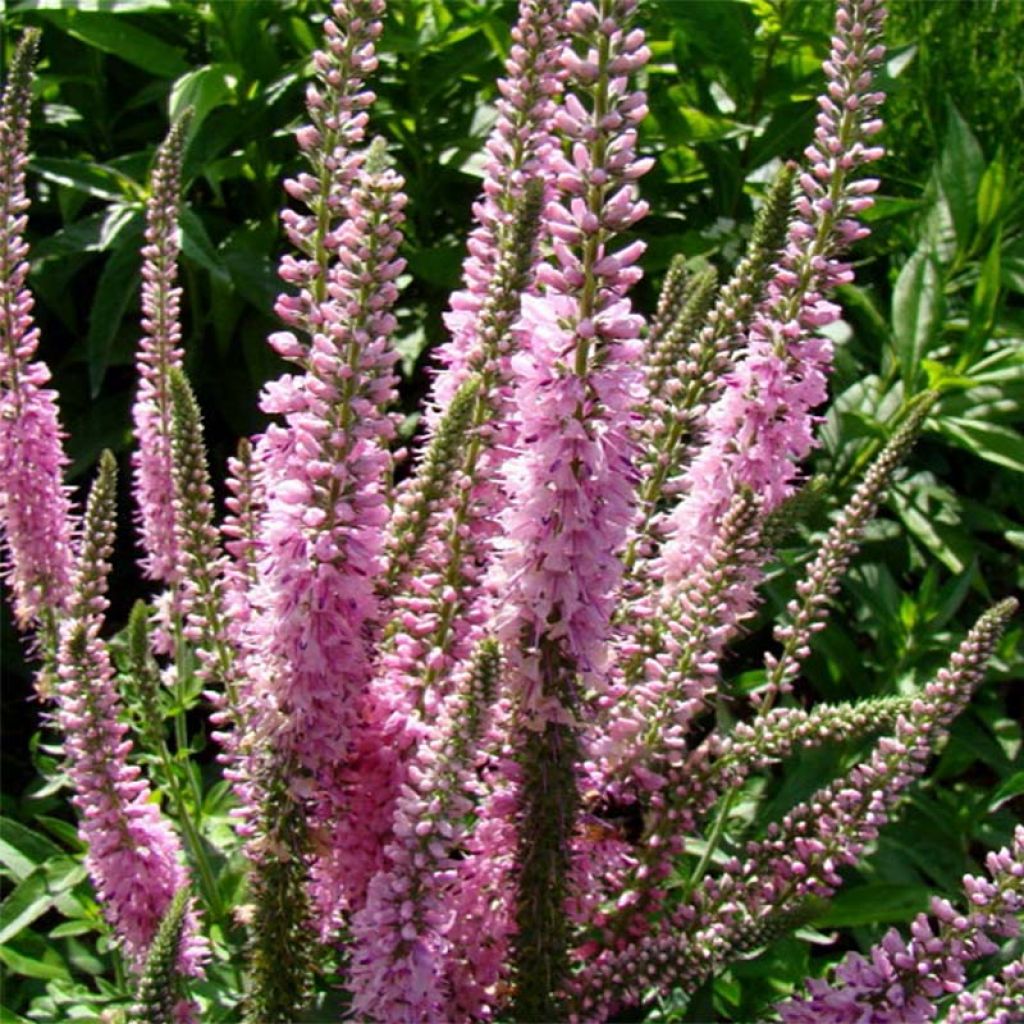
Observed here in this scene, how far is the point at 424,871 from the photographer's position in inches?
67.6

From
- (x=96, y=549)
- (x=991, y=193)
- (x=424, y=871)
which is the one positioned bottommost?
(x=424, y=871)

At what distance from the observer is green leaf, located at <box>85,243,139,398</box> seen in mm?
3584

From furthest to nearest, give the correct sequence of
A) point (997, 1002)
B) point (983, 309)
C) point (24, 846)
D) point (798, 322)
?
point (983, 309)
point (24, 846)
point (798, 322)
point (997, 1002)

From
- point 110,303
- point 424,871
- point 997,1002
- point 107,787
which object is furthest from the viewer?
point 110,303

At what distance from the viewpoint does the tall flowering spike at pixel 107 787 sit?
1963 mm

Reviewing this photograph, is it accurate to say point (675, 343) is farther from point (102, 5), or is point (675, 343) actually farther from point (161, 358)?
point (102, 5)

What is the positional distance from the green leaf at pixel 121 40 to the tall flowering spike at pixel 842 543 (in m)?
2.57

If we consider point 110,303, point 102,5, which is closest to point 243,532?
point 110,303

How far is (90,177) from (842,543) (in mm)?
2408

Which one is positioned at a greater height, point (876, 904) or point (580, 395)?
point (580, 395)

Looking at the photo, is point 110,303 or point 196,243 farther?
point 110,303

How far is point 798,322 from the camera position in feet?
7.04

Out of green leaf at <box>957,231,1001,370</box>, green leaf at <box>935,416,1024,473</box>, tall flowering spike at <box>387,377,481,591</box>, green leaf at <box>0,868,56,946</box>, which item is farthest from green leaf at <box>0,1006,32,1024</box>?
green leaf at <box>957,231,1001,370</box>

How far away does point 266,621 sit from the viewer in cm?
188
